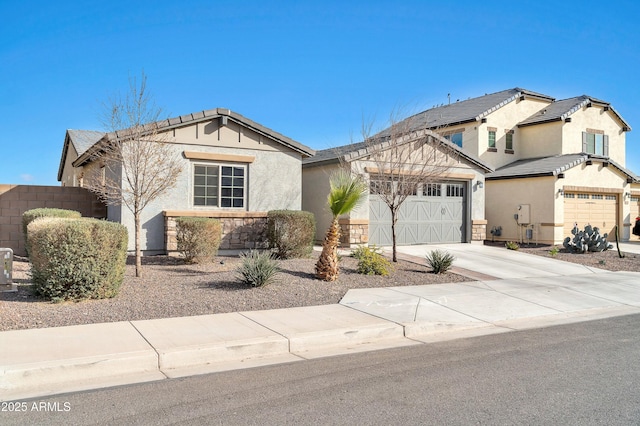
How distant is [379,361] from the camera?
6.61 meters

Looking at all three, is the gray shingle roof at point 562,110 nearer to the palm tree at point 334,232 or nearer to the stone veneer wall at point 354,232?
the stone veneer wall at point 354,232

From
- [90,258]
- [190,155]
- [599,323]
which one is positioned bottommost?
[599,323]

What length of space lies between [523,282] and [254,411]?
1016 cm

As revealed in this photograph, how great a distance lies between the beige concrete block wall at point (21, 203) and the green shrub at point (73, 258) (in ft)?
24.3

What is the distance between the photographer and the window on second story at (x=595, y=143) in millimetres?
26859

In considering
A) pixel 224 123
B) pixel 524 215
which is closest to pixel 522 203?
pixel 524 215

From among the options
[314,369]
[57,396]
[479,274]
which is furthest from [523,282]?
[57,396]

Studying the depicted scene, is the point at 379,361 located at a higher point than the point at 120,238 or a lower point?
lower

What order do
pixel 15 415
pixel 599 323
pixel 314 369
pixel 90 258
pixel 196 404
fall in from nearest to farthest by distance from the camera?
1. pixel 15 415
2. pixel 196 404
3. pixel 314 369
4. pixel 90 258
5. pixel 599 323

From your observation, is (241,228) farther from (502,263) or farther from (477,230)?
(477,230)

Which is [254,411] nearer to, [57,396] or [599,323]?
[57,396]

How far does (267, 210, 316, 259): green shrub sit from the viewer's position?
14250 millimetres

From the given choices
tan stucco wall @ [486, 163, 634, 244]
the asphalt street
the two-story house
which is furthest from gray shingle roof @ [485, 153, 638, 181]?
the asphalt street

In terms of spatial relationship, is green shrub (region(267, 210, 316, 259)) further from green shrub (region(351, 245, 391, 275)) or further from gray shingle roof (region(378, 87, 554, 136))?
gray shingle roof (region(378, 87, 554, 136))
